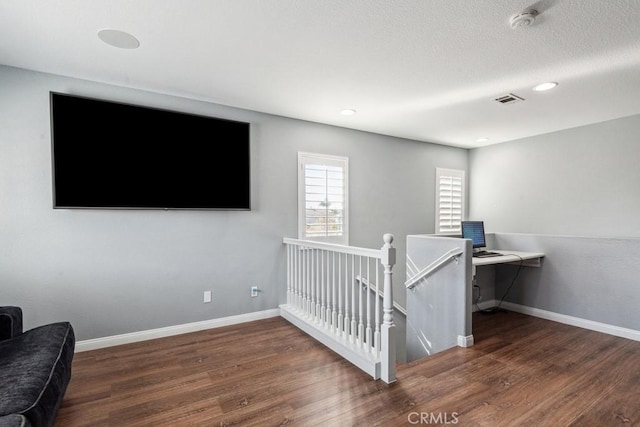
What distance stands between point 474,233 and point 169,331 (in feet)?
11.8

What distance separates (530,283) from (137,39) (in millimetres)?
4790

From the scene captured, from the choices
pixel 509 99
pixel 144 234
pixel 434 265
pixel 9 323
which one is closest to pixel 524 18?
pixel 509 99

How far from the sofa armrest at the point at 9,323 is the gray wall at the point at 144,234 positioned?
0.62 m

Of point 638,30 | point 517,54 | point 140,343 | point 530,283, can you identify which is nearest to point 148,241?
point 140,343

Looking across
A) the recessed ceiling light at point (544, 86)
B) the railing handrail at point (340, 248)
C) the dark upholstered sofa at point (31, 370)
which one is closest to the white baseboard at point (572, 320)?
the railing handrail at point (340, 248)

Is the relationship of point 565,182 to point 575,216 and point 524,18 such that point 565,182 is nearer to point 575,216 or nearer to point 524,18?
point 575,216

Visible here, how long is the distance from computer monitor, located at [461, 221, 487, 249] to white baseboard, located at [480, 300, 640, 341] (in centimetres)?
94

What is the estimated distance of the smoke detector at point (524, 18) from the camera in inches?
75.5

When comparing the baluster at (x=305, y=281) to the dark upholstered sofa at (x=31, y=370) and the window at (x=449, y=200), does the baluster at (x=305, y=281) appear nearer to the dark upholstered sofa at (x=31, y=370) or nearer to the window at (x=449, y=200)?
the dark upholstered sofa at (x=31, y=370)

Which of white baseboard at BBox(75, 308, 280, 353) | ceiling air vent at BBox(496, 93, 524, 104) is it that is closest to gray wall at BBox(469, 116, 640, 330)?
ceiling air vent at BBox(496, 93, 524, 104)

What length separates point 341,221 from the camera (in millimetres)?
4348

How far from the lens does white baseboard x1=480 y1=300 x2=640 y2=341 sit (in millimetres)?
3232

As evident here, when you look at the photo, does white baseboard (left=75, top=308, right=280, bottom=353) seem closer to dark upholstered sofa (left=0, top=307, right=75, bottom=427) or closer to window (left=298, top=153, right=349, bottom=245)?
dark upholstered sofa (left=0, top=307, right=75, bottom=427)

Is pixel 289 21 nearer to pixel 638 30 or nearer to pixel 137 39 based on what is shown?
pixel 137 39
